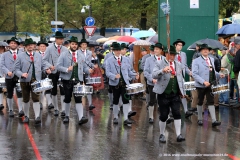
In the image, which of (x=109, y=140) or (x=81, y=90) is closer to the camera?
(x=109, y=140)

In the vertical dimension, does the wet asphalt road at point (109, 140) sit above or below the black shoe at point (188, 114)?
below

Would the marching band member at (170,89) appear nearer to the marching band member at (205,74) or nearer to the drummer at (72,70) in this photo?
the marching band member at (205,74)

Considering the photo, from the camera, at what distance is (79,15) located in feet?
190

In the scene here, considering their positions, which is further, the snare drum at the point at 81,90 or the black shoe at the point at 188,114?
the black shoe at the point at 188,114

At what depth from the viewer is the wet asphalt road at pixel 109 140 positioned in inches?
397

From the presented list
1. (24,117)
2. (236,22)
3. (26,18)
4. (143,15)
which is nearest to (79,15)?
(26,18)

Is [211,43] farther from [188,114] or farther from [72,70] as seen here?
[72,70]

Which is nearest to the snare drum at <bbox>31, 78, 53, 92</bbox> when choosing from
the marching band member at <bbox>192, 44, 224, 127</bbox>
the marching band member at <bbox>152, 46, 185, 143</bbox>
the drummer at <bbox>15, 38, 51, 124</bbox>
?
the drummer at <bbox>15, 38, 51, 124</bbox>

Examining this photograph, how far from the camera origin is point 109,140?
11562mm

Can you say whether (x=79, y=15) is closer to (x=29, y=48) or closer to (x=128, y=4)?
(x=128, y=4)

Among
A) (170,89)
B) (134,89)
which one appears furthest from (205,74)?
(170,89)

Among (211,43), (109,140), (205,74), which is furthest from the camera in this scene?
(211,43)

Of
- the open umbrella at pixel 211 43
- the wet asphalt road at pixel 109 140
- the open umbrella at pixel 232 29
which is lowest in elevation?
the wet asphalt road at pixel 109 140

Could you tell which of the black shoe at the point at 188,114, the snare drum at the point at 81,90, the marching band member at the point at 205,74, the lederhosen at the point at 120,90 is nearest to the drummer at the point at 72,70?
the snare drum at the point at 81,90
